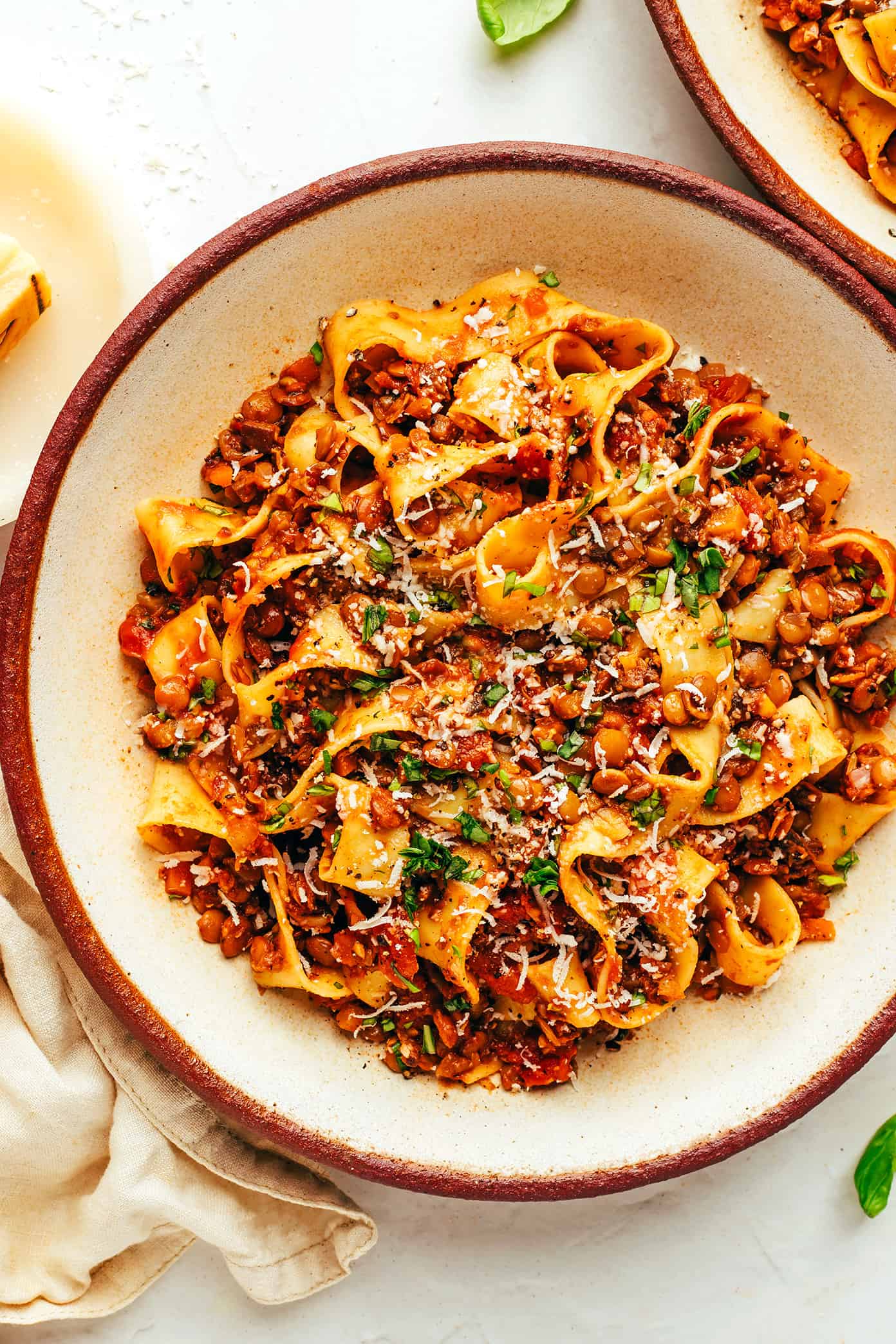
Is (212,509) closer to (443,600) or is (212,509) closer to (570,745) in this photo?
(443,600)

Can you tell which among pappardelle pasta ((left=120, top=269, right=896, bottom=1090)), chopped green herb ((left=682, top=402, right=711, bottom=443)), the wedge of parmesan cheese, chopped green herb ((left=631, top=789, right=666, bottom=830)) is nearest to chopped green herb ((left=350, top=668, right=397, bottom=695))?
pappardelle pasta ((left=120, top=269, right=896, bottom=1090))

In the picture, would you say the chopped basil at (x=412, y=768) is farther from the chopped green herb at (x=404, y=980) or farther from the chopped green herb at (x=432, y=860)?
the chopped green herb at (x=404, y=980)

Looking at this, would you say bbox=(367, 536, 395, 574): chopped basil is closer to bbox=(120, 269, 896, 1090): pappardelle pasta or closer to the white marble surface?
bbox=(120, 269, 896, 1090): pappardelle pasta

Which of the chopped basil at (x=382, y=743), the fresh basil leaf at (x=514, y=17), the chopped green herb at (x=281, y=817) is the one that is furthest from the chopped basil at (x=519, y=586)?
the fresh basil leaf at (x=514, y=17)

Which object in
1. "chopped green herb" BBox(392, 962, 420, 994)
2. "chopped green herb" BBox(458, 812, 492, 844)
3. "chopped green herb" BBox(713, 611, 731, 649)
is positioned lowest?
"chopped green herb" BBox(392, 962, 420, 994)

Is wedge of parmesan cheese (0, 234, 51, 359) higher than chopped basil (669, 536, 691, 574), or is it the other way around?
chopped basil (669, 536, 691, 574)

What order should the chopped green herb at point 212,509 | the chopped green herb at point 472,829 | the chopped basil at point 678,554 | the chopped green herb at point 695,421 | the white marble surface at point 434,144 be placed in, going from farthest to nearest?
the white marble surface at point 434,144 → the chopped green herb at point 212,509 → the chopped green herb at point 695,421 → the chopped basil at point 678,554 → the chopped green herb at point 472,829
